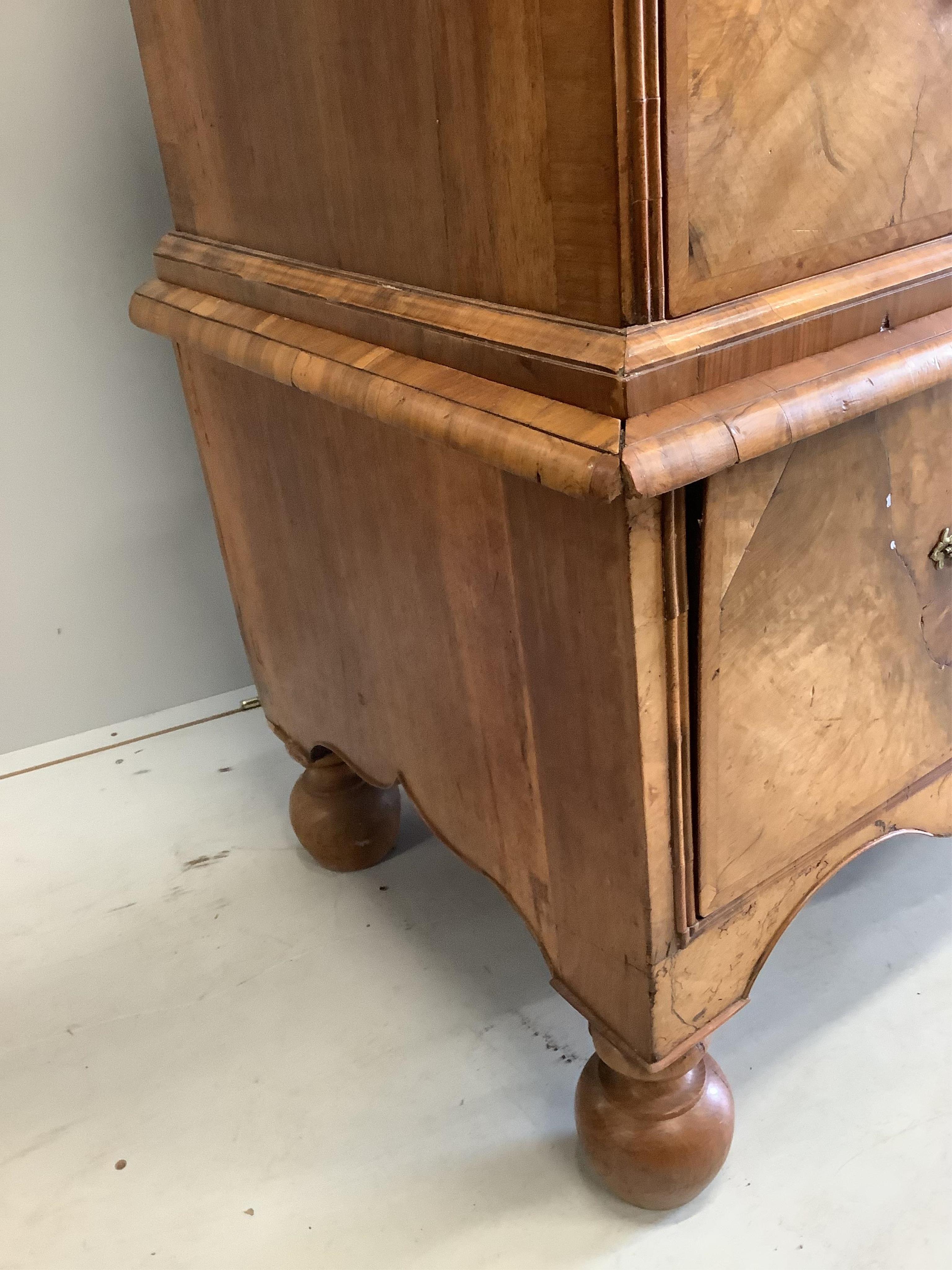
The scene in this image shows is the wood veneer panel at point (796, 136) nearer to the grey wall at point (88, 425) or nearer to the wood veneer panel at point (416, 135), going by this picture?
the wood veneer panel at point (416, 135)

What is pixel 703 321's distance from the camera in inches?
19.6

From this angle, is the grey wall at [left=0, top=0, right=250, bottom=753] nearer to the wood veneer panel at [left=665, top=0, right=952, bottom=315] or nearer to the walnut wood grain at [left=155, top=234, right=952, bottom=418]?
the walnut wood grain at [left=155, top=234, right=952, bottom=418]

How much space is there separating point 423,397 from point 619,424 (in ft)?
0.42

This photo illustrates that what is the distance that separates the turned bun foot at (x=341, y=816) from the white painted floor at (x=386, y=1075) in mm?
25

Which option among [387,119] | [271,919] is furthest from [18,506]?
[387,119]

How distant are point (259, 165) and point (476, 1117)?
27.9 inches

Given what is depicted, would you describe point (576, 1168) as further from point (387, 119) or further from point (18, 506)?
point (18, 506)

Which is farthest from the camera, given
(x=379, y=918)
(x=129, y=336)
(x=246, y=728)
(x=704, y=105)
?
(x=246, y=728)

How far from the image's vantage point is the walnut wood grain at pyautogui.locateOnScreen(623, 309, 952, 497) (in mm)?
472

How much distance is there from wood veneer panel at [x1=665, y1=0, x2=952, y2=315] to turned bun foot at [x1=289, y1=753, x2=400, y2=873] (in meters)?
0.66

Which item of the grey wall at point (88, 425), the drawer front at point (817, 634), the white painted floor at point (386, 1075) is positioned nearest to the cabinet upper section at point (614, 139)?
the drawer front at point (817, 634)

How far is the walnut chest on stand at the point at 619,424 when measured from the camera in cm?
48

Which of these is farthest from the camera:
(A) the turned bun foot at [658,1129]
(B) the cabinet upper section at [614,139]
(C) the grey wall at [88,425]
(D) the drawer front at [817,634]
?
(C) the grey wall at [88,425]

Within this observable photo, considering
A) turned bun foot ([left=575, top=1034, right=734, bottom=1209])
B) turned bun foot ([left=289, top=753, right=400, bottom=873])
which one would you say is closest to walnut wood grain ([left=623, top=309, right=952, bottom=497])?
turned bun foot ([left=575, top=1034, right=734, bottom=1209])
